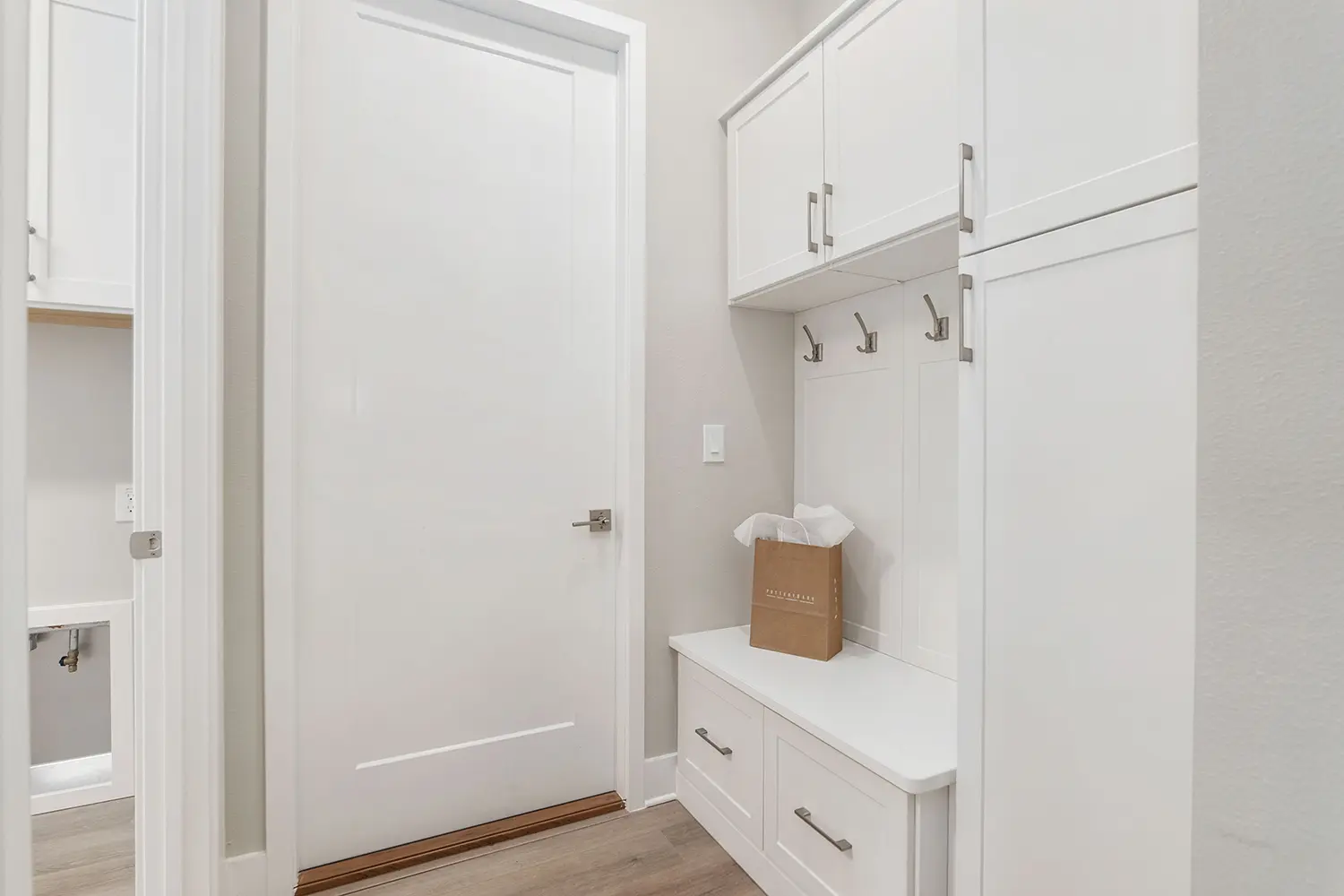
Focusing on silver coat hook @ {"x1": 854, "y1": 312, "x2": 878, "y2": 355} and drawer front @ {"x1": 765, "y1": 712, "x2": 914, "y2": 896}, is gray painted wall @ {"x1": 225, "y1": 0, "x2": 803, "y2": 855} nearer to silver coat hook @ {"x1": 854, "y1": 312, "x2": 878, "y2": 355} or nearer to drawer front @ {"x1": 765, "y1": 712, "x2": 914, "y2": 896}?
silver coat hook @ {"x1": 854, "y1": 312, "x2": 878, "y2": 355}

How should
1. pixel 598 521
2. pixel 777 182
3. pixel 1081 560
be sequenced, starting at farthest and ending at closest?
pixel 598 521, pixel 777 182, pixel 1081 560

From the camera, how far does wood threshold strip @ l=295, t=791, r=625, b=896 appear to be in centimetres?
156

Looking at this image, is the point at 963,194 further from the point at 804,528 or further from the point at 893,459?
the point at 804,528

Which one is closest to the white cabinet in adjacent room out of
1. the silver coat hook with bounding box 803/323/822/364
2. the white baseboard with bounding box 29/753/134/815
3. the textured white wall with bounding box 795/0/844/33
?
the silver coat hook with bounding box 803/323/822/364

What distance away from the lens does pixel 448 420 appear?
1757 millimetres

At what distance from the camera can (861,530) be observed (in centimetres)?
191

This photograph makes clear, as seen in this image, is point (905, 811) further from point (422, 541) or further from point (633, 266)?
point (633, 266)

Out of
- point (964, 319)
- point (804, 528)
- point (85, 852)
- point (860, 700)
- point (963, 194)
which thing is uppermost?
point (963, 194)

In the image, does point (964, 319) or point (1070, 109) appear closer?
point (1070, 109)

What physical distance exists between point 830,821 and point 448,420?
1.38 m

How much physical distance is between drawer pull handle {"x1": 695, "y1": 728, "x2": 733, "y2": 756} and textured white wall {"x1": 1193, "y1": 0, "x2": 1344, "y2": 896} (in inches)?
50.3

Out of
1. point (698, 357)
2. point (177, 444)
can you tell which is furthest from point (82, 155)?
point (698, 357)

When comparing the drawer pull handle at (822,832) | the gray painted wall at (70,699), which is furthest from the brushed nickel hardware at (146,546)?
the drawer pull handle at (822,832)

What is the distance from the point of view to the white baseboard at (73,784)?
139 centimetres
